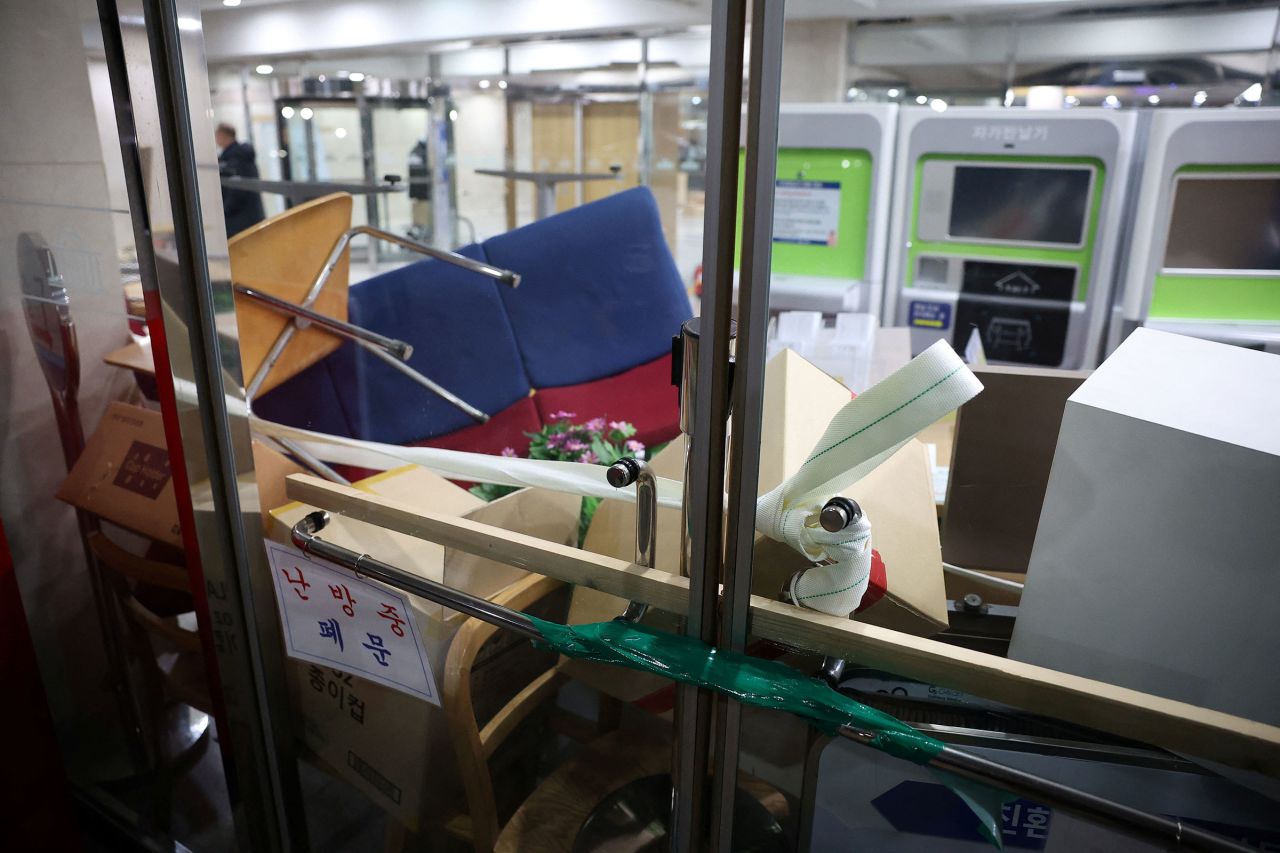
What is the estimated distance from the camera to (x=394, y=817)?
4.05ft

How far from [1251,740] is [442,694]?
2.55 feet

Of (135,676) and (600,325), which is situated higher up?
(600,325)

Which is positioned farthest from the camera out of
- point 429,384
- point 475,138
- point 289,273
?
point 475,138

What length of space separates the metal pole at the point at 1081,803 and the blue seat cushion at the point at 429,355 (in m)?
1.49

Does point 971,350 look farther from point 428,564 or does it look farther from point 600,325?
point 428,564

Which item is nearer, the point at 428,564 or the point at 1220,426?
the point at 1220,426

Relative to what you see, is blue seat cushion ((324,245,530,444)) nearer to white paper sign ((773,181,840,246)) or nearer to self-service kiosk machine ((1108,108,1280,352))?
white paper sign ((773,181,840,246))

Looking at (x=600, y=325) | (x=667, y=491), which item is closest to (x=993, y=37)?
(x=600, y=325)

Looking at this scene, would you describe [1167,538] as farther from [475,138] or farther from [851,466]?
[475,138]

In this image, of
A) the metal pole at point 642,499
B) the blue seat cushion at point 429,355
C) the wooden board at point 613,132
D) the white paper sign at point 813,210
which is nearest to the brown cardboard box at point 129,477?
the blue seat cushion at point 429,355

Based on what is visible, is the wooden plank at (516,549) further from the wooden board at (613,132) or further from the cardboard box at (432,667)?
the wooden board at (613,132)

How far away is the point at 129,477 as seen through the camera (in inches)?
58.1

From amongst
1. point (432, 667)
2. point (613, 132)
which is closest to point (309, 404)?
point (432, 667)

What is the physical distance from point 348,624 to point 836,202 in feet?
7.24
